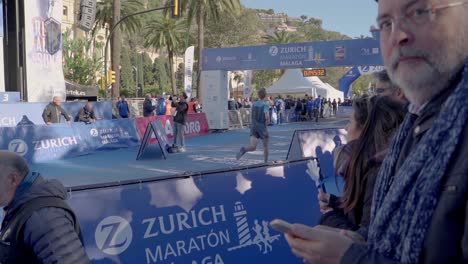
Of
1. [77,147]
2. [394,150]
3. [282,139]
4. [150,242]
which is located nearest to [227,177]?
[150,242]

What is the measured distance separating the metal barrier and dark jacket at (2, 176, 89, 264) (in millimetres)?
24288

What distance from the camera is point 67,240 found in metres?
2.34

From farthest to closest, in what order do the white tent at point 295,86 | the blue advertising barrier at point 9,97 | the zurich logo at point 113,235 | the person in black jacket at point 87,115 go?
1. the white tent at point 295,86
2. the blue advertising barrier at point 9,97
3. the person in black jacket at point 87,115
4. the zurich logo at point 113,235

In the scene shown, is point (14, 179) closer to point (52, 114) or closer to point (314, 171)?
point (314, 171)

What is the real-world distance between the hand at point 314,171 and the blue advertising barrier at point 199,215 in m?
0.11

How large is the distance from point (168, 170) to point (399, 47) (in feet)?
34.2

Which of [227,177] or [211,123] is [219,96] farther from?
[227,177]

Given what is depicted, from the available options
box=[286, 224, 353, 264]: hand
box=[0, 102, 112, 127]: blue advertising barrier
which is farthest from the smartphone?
A: box=[0, 102, 112, 127]: blue advertising barrier

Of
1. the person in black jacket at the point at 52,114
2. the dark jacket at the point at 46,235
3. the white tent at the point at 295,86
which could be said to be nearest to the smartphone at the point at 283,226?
the dark jacket at the point at 46,235

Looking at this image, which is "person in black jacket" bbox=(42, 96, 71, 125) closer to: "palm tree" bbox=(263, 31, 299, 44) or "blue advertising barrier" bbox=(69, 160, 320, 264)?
"blue advertising barrier" bbox=(69, 160, 320, 264)

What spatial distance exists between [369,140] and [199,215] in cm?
194

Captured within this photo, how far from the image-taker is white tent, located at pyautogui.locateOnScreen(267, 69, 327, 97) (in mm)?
41938

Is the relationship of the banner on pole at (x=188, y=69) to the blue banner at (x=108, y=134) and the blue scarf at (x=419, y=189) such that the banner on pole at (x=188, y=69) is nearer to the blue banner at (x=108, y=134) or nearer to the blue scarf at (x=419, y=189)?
the blue banner at (x=108, y=134)

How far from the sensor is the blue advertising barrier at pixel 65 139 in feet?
40.3
